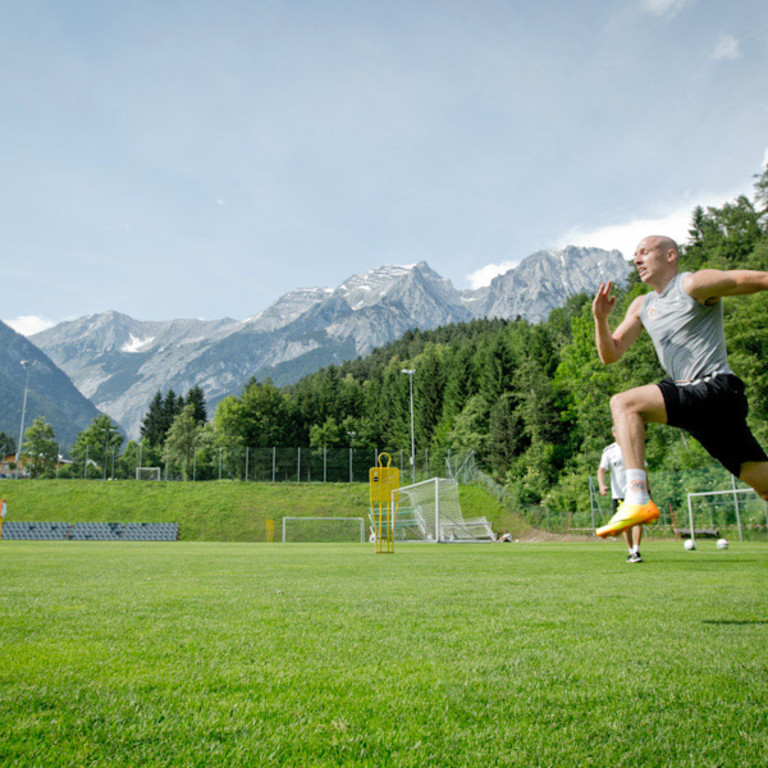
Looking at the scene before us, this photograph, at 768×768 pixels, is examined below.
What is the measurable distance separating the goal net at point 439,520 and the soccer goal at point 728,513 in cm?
991

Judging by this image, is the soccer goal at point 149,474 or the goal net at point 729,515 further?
the soccer goal at point 149,474

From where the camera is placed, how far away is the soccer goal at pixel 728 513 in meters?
22.0

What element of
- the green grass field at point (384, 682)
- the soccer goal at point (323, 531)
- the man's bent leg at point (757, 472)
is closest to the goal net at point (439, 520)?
the soccer goal at point (323, 531)

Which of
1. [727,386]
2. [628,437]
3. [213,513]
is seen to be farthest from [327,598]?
[213,513]

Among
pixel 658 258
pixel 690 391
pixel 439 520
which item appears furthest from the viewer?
pixel 439 520

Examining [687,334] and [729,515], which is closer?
[687,334]

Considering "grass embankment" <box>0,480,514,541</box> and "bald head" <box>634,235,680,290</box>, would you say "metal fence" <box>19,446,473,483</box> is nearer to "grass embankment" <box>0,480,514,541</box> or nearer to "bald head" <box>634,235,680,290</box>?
"grass embankment" <box>0,480,514,541</box>

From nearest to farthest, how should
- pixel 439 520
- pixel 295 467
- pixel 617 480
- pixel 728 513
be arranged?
pixel 617 480
pixel 728 513
pixel 439 520
pixel 295 467

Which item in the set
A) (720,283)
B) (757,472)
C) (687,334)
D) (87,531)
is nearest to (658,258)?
(720,283)

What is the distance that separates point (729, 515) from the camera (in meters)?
23.8

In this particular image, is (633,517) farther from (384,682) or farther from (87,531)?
(87,531)

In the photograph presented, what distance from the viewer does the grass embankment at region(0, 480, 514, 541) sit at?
40.2 m

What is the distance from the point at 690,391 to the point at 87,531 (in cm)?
4023

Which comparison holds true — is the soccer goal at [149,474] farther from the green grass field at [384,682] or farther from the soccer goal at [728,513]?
the green grass field at [384,682]
